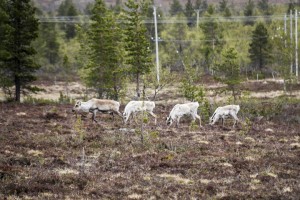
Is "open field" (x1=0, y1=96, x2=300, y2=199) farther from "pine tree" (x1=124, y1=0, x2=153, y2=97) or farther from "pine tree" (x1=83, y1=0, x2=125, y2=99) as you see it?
"pine tree" (x1=83, y1=0, x2=125, y2=99)

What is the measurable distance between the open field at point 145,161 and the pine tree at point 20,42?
8307 millimetres

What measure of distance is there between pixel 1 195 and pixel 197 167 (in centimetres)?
741

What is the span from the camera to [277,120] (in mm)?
30609

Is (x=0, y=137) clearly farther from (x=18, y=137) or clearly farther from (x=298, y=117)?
(x=298, y=117)

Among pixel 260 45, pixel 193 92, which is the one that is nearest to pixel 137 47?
pixel 193 92

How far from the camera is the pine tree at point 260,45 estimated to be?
74.9m

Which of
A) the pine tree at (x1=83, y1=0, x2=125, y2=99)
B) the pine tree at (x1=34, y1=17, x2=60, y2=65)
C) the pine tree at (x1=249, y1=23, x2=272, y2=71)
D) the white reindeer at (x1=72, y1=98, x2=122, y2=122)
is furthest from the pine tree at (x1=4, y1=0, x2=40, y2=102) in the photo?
the pine tree at (x1=249, y1=23, x2=272, y2=71)

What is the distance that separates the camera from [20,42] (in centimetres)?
3556

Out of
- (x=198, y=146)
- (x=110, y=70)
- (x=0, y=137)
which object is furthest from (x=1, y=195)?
(x=110, y=70)

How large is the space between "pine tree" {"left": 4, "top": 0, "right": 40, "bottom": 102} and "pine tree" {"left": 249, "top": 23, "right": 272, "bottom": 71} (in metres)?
47.8

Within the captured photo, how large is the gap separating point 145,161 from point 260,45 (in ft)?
207

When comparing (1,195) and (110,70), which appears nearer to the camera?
(1,195)

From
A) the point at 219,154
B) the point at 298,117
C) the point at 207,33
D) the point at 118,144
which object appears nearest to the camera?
the point at 219,154

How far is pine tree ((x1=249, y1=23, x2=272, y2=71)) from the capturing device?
246 feet
